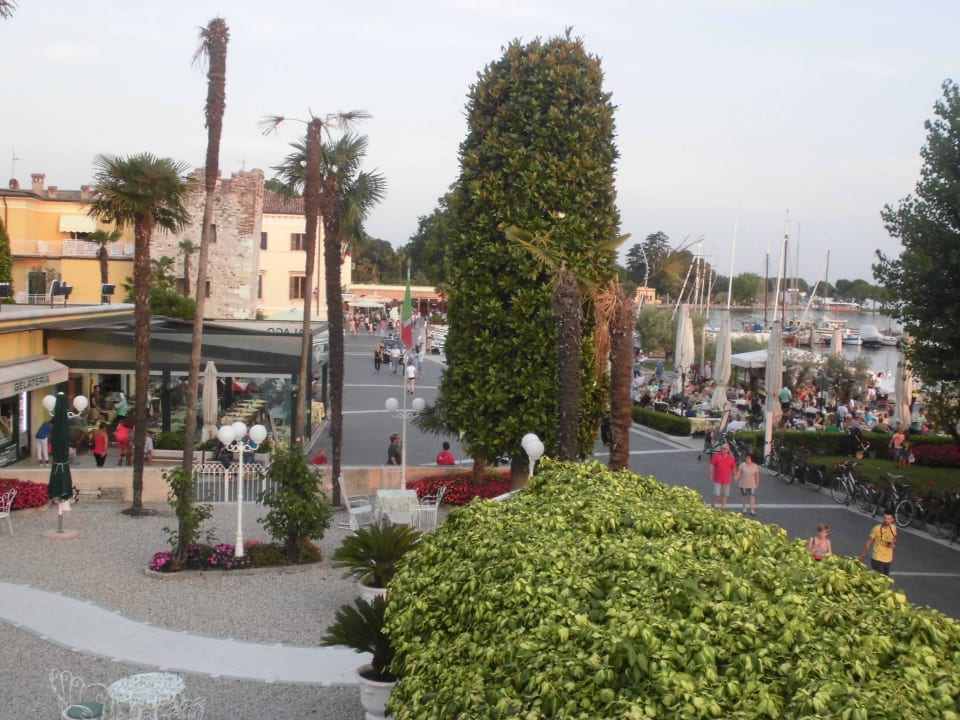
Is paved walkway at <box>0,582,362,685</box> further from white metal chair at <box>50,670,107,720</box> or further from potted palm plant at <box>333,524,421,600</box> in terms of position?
potted palm plant at <box>333,524,421,600</box>

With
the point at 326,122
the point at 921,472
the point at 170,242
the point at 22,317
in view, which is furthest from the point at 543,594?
the point at 170,242

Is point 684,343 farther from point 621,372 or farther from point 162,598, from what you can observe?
point 162,598

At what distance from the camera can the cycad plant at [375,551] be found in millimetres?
11281

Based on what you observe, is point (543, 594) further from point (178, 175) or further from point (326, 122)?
point (326, 122)

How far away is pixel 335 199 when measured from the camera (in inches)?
763

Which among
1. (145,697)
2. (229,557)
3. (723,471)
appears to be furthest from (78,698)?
→ (723,471)

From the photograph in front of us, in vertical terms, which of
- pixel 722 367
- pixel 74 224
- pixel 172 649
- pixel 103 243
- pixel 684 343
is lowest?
pixel 172 649

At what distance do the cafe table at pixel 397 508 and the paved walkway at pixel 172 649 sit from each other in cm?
496

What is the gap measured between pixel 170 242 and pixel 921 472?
37631 millimetres

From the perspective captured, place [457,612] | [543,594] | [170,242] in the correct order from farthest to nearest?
[170,242]
[457,612]
[543,594]

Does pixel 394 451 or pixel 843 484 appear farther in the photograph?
pixel 394 451

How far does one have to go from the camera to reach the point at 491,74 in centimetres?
1675

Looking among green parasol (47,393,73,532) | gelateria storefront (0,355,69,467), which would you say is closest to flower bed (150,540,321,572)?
green parasol (47,393,73,532)

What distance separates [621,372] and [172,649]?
278 inches
